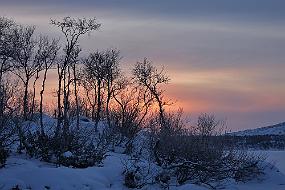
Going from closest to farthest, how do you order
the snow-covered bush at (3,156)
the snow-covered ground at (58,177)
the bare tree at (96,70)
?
the snow-covered ground at (58,177) → the snow-covered bush at (3,156) → the bare tree at (96,70)

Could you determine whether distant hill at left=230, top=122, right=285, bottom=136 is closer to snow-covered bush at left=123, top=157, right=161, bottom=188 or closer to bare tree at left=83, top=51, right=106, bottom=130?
bare tree at left=83, top=51, right=106, bottom=130

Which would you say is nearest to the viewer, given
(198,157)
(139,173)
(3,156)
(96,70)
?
(3,156)

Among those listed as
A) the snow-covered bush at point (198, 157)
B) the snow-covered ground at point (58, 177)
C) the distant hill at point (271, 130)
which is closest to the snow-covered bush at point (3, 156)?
the snow-covered ground at point (58, 177)

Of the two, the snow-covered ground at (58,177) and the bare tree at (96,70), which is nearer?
the snow-covered ground at (58,177)

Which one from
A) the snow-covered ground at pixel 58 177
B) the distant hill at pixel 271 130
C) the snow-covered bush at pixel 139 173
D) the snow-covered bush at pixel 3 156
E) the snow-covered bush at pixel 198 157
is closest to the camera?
the snow-covered ground at pixel 58 177

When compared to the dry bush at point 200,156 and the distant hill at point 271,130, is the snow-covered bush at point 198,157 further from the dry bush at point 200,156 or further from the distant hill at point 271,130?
the distant hill at point 271,130

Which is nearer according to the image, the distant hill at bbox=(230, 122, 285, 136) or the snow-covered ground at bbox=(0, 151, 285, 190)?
the snow-covered ground at bbox=(0, 151, 285, 190)

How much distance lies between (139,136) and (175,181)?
9.14 metres

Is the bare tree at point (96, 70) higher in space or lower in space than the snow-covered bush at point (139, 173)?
higher

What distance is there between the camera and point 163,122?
34.5 metres

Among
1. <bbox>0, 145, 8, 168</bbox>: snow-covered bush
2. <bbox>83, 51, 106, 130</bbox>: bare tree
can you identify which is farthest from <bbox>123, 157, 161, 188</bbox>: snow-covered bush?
<bbox>83, 51, 106, 130</bbox>: bare tree

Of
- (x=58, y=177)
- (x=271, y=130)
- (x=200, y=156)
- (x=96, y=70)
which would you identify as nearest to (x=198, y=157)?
(x=200, y=156)

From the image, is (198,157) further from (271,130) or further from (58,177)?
(271,130)

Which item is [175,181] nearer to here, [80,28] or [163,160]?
[163,160]
